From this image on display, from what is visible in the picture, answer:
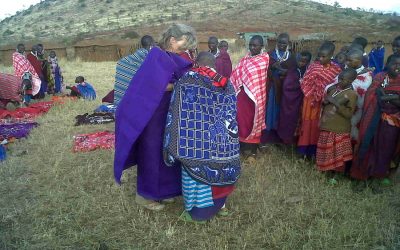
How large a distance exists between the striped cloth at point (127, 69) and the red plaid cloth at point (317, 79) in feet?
6.45

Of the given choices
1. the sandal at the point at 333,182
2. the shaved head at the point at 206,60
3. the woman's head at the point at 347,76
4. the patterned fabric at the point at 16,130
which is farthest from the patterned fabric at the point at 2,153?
the woman's head at the point at 347,76

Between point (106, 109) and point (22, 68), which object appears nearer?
point (106, 109)

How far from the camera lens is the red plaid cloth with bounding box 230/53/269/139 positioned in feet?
16.0

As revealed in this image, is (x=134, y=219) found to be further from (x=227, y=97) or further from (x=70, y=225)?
(x=227, y=97)

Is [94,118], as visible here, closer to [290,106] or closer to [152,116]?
[290,106]

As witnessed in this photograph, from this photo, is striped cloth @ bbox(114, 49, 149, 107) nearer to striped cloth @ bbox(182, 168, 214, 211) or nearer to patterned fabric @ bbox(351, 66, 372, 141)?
striped cloth @ bbox(182, 168, 214, 211)

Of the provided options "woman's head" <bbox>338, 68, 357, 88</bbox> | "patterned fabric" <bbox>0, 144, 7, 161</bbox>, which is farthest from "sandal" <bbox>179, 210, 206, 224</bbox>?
"patterned fabric" <bbox>0, 144, 7, 161</bbox>

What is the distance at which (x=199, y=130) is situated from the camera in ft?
11.0

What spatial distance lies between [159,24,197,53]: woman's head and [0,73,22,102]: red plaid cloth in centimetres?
667

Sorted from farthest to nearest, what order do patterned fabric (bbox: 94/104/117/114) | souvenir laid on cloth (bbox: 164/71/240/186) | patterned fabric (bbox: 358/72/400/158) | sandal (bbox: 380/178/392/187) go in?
patterned fabric (bbox: 94/104/117/114)
sandal (bbox: 380/178/392/187)
patterned fabric (bbox: 358/72/400/158)
souvenir laid on cloth (bbox: 164/71/240/186)

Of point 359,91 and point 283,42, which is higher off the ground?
point 283,42

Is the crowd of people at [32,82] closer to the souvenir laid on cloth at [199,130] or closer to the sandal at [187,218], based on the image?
the sandal at [187,218]

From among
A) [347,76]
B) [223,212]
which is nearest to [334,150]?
[347,76]

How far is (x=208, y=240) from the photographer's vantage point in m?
3.37
